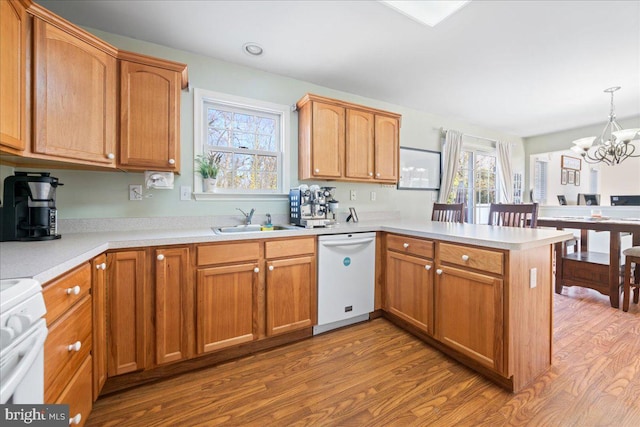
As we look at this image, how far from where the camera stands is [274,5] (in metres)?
1.80

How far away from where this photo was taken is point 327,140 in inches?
104

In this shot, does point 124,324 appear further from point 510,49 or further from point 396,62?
point 510,49

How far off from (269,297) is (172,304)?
64cm

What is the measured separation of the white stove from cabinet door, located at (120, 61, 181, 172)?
122 centimetres

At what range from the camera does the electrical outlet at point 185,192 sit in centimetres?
228

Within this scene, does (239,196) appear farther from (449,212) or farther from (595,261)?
(595,261)

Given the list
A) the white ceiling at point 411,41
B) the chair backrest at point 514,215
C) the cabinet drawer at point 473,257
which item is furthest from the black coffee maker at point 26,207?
the chair backrest at point 514,215

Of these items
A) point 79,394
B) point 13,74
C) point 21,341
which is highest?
point 13,74

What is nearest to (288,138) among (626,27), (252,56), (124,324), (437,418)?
(252,56)

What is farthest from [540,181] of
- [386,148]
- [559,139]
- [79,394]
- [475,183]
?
[79,394]

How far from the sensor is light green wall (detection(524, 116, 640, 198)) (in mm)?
4105

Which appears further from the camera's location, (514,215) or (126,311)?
(514,215)

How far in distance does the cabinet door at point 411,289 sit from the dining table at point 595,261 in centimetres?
233

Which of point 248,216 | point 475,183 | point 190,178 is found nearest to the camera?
point 190,178
